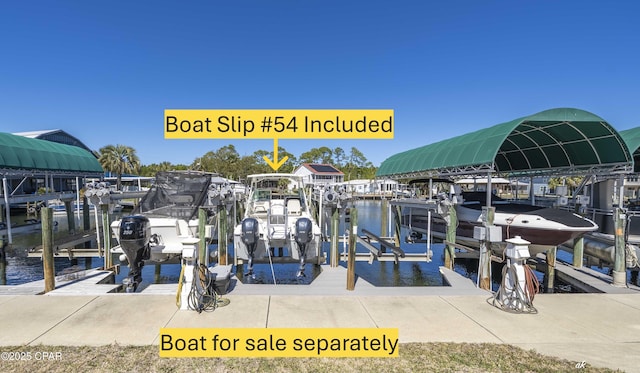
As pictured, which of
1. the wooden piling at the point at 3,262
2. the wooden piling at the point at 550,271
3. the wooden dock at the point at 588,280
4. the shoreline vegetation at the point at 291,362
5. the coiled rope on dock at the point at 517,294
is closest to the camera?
the shoreline vegetation at the point at 291,362

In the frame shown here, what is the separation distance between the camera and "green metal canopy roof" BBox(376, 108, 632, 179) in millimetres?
8922

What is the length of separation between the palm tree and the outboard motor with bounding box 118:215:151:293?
4268 centimetres

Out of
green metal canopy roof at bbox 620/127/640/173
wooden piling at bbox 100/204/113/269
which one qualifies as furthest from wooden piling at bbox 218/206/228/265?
green metal canopy roof at bbox 620/127/640/173

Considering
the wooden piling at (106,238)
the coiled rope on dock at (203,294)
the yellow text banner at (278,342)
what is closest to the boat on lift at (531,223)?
the yellow text banner at (278,342)

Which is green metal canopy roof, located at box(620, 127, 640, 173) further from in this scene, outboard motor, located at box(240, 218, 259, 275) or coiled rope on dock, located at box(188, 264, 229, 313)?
coiled rope on dock, located at box(188, 264, 229, 313)

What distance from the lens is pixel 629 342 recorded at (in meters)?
4.68

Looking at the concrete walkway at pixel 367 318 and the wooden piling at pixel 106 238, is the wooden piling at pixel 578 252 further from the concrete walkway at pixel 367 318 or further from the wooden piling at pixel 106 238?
the wooden piling at pixel 106 238

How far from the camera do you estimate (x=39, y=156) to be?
50.4 ft

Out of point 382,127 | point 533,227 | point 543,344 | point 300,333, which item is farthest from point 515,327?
point 533,227

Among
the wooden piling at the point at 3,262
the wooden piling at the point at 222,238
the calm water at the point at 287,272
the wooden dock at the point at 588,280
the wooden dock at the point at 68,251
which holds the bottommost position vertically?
the calm water at the point at 287,272

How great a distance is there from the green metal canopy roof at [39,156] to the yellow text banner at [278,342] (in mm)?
14030

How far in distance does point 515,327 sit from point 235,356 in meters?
4.27

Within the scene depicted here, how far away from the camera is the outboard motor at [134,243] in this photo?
23.0ft

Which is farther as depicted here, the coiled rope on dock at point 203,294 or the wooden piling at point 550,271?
the wooden piling at point 550,271
